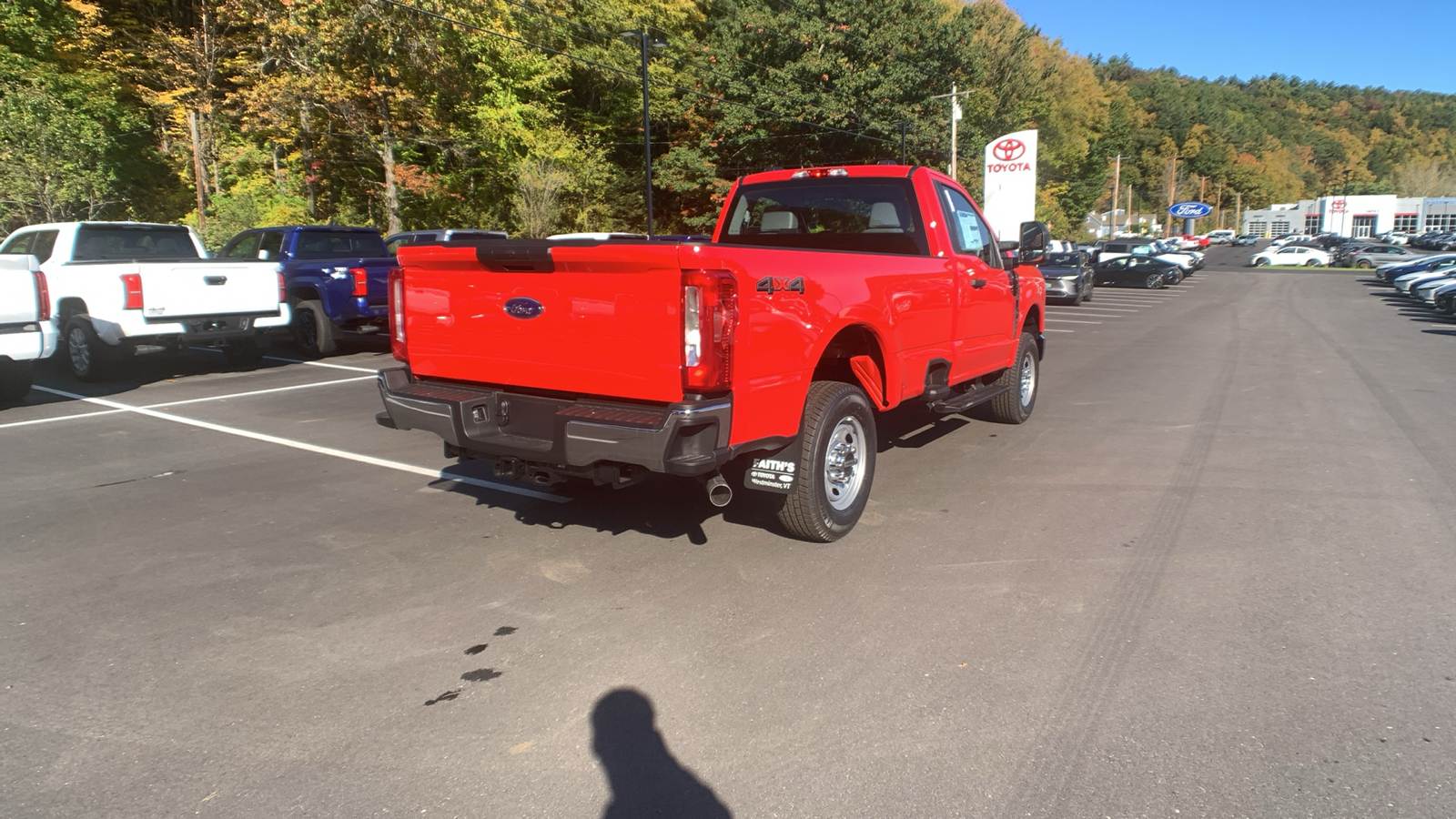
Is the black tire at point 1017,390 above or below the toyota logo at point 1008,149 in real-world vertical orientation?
below

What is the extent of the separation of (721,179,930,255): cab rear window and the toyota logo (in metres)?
29.2

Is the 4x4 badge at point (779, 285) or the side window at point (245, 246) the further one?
the side window at point (245, 246)

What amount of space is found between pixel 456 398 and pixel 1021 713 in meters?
2.99

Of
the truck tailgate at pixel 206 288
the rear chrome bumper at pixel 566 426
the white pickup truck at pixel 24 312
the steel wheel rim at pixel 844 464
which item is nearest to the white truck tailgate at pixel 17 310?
the white pickup truck at pixel 24 312

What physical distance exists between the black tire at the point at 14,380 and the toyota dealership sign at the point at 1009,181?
29.6m

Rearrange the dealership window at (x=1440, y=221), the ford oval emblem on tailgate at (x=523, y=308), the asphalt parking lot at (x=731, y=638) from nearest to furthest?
1. the asphalt parking lot at (x=731, y=638)
2. the ford oval emblem on tailgate at (x=523, y=308)
3. the dealership window at (x=1440, y=221)

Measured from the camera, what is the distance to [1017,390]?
8227 mm

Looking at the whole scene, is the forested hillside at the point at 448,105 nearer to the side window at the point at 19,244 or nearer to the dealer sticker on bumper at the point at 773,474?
the side window at the point at 19,244

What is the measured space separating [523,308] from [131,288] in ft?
26.8

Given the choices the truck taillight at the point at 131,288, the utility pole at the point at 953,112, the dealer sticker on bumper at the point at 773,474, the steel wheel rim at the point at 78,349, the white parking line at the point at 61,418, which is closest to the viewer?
the dealer sticker on bumper at the point at 773,474

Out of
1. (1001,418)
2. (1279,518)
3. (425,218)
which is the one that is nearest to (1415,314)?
(1001,418)

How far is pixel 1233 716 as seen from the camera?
3.20 m

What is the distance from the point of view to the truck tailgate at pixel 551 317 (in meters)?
3.99

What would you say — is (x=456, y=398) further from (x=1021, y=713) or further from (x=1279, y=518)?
(x=1279, y=518)
